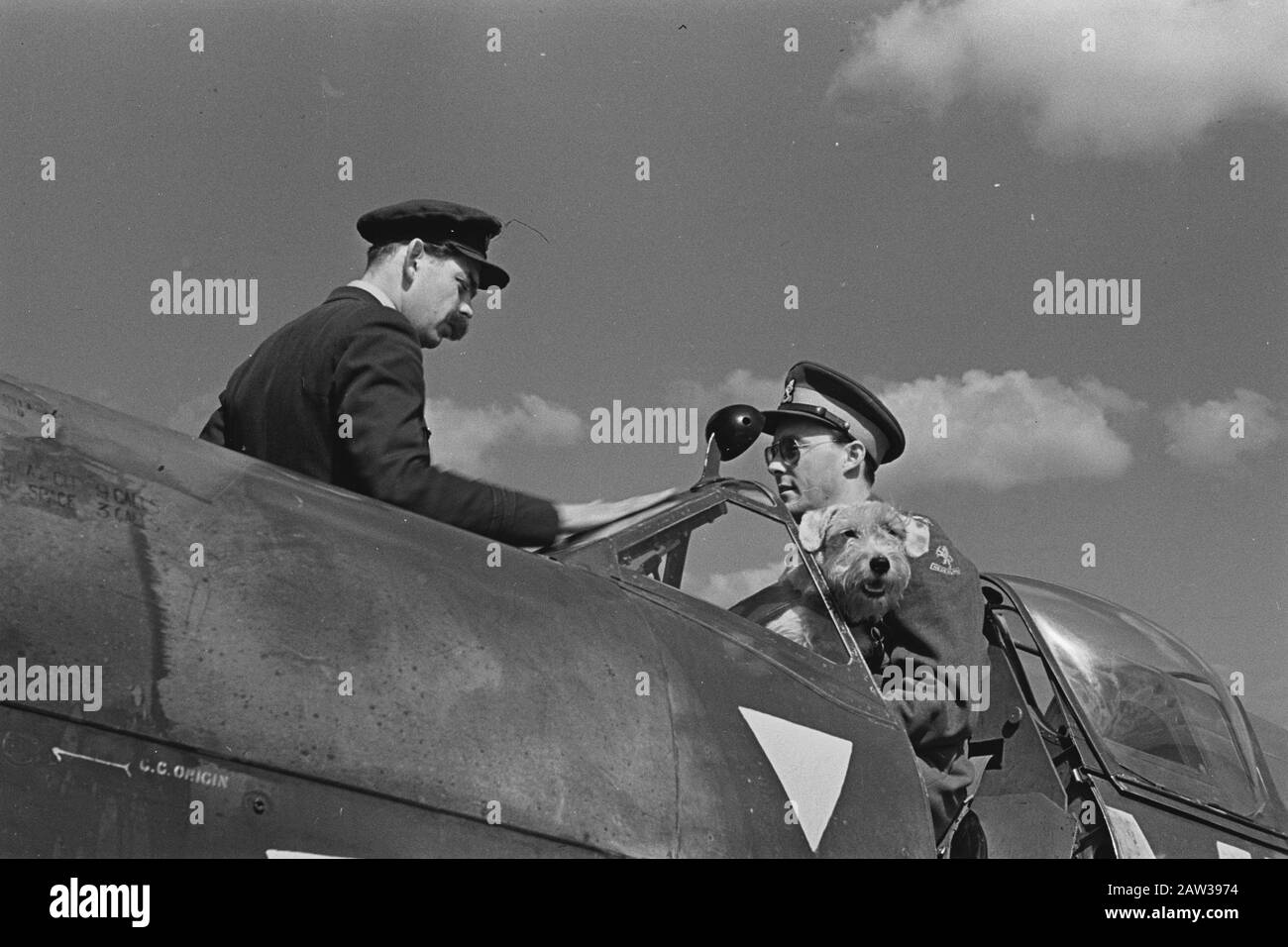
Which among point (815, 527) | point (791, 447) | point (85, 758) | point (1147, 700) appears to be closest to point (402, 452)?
point (85, 758)

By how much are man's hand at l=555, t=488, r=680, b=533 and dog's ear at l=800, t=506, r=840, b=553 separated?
99 cm

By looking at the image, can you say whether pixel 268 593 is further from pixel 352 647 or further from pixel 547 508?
pixel 547 508

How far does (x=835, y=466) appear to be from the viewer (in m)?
5.16

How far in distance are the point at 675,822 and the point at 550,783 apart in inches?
12.4

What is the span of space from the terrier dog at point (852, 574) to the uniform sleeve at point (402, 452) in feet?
2.73

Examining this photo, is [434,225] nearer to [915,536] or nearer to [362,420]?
[362,420]

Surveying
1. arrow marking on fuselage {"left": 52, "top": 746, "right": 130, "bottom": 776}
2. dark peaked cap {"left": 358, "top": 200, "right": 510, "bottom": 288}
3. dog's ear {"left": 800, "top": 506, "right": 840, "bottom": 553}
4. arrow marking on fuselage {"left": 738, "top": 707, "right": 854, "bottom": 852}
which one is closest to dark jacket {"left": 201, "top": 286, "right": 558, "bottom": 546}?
dark peaked cap {"left": 358, "top": 200, "right": 510, "bottom": 288}

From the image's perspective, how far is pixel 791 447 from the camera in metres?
5.21

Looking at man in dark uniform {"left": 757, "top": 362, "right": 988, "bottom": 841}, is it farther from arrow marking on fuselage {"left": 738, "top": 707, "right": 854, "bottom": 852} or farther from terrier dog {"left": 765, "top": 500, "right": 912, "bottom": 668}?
arrow marking on fuselage {"left": 738, "top": 707, "right": 854, "bottom": 852}

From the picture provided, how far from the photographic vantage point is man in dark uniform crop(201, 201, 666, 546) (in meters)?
3.25

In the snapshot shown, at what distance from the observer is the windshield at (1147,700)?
16.1 feet

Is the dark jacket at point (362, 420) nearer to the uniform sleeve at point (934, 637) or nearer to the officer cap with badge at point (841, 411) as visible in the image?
the uniform sleeve at point (934, 637)
